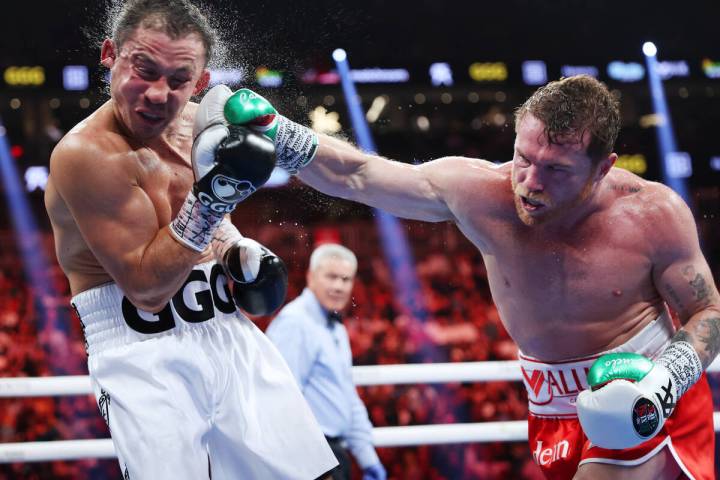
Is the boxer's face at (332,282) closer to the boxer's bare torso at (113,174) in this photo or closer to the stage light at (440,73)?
the boxer's bare torso at (113,174)

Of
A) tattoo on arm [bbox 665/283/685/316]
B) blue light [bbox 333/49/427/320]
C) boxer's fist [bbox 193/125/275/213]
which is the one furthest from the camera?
blue light [bbox 333/49/427/320]

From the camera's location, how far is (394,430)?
3.54 meters

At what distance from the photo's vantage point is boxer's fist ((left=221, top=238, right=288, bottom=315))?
79.3 inches

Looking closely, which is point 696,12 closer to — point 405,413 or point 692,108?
point 692,108

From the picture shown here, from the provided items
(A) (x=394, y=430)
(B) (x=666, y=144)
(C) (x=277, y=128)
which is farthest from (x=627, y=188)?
(B) (x=666, y=144)

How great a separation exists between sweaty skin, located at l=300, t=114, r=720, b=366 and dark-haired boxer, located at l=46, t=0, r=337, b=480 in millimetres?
476

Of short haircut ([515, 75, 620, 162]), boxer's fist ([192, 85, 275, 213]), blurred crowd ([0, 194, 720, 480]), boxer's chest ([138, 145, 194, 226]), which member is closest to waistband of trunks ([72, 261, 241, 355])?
boxer's chest ([138, 145, 194, 226])

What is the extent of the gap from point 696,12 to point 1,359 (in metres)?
7.77

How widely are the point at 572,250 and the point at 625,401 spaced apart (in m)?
0.53

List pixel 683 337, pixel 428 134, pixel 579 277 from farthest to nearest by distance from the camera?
pixel 428 134 < pixel 579 277 < pixel 683 337

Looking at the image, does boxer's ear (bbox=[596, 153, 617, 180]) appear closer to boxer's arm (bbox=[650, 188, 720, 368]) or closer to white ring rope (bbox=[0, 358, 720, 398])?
boxer's arm (bbox=[650, 188, 720, 368])

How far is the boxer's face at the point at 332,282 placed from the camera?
3.86 metres

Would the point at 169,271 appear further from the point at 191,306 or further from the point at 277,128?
the point at 277,128

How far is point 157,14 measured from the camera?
1.87 metres
